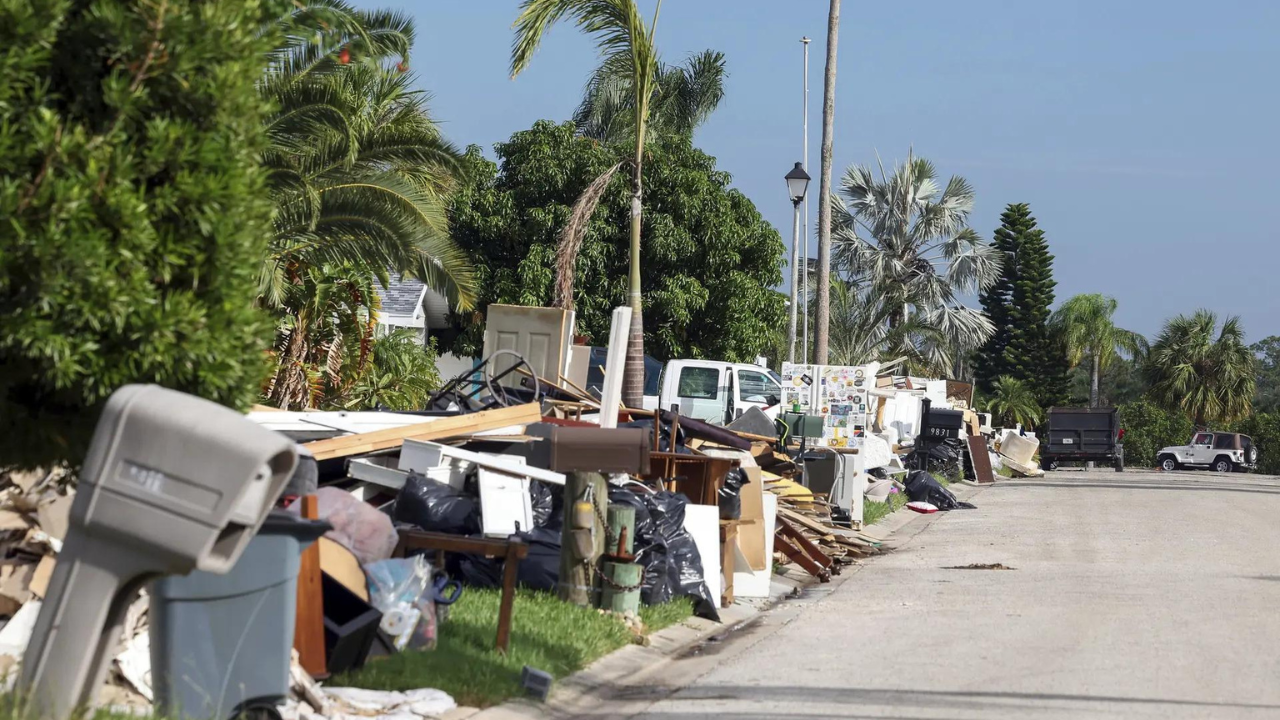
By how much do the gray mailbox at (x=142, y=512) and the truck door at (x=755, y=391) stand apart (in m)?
21.6

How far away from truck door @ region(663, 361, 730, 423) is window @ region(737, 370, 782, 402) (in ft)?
1.52

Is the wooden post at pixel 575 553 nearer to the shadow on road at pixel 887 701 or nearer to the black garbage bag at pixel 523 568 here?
the black garbage bag at pixel 523 568

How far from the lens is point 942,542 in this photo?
767 inches

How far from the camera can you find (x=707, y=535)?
12031mm

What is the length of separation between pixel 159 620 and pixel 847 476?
50.4ft

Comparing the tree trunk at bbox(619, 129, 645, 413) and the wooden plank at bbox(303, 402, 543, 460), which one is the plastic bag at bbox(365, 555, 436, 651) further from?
the tree trunk at bbox(619, 129, 645, 413)

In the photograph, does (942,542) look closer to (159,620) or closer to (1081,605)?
(1081,605)

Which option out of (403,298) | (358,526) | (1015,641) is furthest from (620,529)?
(403,298)

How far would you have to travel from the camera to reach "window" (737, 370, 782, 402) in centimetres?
2720

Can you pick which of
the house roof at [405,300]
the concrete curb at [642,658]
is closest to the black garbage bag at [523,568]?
the concrete curb at [642,658]

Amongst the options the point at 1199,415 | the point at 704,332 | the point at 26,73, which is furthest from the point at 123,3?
the point at 1199,415

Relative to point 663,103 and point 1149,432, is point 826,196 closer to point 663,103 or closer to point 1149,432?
point 663,103

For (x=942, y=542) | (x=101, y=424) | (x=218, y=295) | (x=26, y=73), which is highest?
(x=26, y=73)

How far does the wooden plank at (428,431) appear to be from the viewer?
11.6 metres
